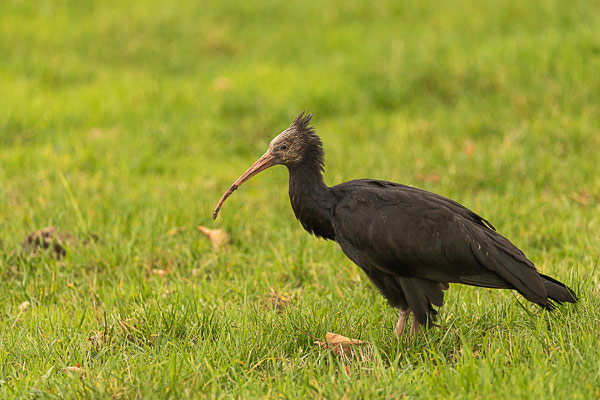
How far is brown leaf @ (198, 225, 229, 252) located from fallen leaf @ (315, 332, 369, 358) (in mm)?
1906

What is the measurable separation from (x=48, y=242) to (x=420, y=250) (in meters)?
2.91

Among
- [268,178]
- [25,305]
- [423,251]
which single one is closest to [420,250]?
[423,251]

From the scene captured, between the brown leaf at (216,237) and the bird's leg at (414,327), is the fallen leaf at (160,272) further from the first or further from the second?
the bird's leg at (414,327)

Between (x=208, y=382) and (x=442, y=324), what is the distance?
4.53 feet

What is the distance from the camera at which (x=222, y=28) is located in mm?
11336

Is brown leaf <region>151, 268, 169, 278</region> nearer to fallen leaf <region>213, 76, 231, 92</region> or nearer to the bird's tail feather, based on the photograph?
the bird's tail feather

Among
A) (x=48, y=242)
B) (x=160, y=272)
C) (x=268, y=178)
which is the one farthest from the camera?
(x=268, y=178)

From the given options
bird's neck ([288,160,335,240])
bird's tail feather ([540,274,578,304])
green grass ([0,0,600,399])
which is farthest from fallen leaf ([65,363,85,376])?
bird's tail feather ([540,274,578,304])

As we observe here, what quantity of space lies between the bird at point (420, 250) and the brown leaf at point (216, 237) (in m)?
1.58

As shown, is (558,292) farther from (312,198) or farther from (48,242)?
(48,242)

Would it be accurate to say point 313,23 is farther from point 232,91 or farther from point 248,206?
point 248,206

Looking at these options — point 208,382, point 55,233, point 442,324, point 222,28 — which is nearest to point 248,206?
point 55,233

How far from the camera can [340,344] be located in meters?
3.76

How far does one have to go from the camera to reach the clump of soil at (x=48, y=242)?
5391 mm
